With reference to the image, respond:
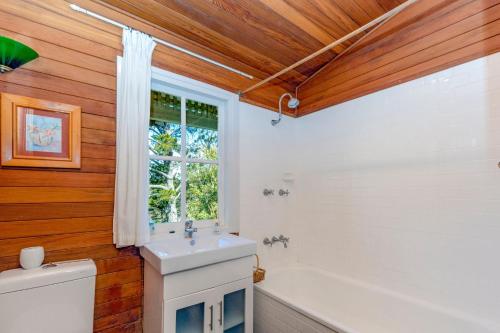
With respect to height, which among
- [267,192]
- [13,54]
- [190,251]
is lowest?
[190,251]

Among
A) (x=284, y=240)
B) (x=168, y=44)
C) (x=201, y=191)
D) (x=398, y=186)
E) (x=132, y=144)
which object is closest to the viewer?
(x=132, y=144)

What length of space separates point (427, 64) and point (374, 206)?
1119 millimetres

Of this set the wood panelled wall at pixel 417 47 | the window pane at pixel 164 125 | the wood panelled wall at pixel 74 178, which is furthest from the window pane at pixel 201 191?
the wood panelled wall at pixel 417 47

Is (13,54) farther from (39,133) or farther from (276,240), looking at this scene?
(276,240)

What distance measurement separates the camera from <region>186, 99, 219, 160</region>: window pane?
6.55 feet

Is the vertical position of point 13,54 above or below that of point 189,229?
above

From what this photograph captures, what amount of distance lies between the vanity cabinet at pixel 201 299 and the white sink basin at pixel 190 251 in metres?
0.05

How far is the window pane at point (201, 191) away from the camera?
6.45 ft

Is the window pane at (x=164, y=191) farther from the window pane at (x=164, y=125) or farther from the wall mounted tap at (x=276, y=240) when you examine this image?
the wall mounted tap at (x=276, y=240)

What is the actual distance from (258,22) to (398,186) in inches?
63.4

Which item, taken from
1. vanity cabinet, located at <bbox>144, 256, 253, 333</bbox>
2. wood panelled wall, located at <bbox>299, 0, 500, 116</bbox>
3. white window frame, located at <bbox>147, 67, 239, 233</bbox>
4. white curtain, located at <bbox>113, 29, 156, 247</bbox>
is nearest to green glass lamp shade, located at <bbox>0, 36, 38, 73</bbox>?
white curtain, located at <bbox>113, 29, 156, 247</bbox>

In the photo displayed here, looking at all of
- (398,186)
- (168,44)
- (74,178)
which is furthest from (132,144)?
(398,186)

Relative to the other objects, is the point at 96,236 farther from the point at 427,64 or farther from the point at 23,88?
the point at 427,64

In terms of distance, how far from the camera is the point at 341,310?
206cm
